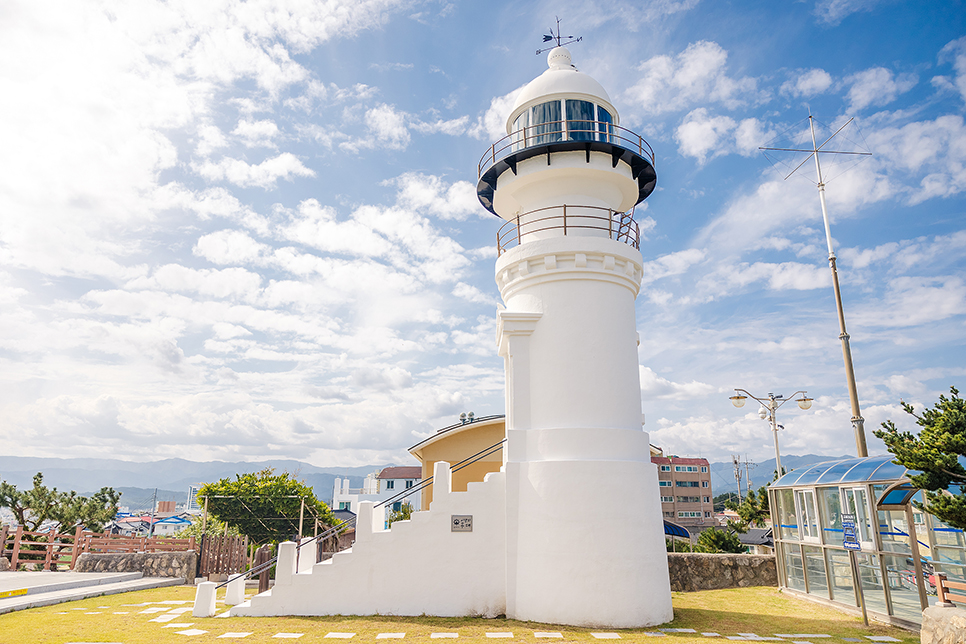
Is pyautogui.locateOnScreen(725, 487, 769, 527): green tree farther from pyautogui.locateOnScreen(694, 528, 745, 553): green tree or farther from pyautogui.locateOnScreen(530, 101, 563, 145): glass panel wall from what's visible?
pyautogui.locateOnScreen(530, 101, 563, 145): glass panel wall

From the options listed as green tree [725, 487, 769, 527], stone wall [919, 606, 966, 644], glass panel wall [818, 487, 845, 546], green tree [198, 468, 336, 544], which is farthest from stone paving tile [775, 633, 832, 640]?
green tree [198, 468, 336, 544]

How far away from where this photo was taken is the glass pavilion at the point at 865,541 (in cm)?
1138

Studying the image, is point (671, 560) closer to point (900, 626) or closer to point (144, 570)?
point (900, 626)

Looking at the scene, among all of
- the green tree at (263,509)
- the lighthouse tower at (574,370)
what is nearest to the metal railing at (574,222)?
the lighthouse tower at (574,370)

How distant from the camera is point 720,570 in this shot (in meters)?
17.7

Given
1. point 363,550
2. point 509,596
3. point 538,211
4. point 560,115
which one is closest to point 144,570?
point 363,550

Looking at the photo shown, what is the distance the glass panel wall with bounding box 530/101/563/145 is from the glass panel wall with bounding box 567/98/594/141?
30cm

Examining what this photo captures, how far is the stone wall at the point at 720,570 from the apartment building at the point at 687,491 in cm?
6482

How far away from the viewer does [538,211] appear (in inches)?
602

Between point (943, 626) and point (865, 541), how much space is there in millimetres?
3909

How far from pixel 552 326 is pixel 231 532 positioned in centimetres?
2567

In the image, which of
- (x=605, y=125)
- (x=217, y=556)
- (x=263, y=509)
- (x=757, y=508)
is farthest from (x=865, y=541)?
(x=263, y=509)

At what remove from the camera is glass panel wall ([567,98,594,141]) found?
15.5m

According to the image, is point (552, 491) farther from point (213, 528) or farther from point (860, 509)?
point (213, 528)
